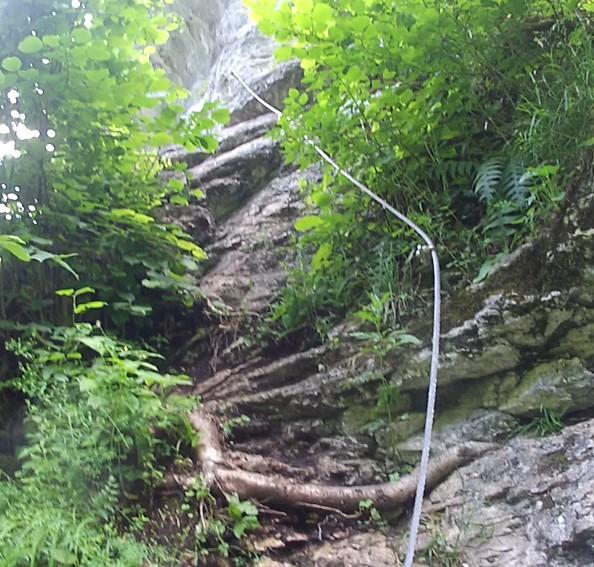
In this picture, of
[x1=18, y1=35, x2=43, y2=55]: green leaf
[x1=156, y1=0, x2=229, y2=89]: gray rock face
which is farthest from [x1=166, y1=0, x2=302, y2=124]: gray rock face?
[x1=18, y1=35, x2=43, y2=55]: green leaf

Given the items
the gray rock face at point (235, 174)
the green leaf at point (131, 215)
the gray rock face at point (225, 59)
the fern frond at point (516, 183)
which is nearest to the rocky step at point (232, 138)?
the gray rock face at point (235, 174)

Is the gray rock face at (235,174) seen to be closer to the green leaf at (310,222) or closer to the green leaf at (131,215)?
the green leaf at (131,215)

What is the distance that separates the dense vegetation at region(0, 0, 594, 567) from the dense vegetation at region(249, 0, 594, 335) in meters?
0.01

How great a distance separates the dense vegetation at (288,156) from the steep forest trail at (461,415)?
21cm

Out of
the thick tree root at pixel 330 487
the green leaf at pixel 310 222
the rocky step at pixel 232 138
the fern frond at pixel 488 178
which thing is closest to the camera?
the thick tree root at pixel 330 487

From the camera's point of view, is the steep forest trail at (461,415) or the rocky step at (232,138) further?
the rocky step at (232,138)

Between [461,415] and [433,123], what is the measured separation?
1.68 metres

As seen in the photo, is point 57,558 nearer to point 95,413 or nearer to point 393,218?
point 95,413

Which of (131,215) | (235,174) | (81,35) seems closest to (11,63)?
(81,35)

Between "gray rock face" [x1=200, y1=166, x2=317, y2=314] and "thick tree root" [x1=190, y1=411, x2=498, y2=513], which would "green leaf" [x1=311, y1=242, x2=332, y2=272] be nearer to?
"gray rock face" [x1=200, y1=166, x2=317, y2=314]

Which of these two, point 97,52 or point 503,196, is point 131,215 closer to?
point 97,52

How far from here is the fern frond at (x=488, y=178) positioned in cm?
294

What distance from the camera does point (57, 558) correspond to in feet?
6.11

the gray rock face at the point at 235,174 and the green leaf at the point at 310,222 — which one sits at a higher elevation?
the gray rock face at the point at 235,174
